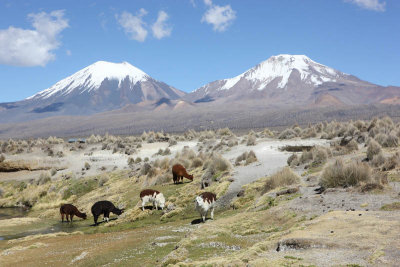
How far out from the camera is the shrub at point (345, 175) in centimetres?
1379

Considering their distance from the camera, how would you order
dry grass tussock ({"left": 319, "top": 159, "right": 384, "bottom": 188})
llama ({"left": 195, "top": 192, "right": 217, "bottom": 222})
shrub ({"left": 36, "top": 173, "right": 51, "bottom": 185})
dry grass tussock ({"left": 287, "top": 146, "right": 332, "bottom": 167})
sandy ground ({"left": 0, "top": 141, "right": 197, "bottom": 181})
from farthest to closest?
sandy ground ({"left": 0, "top": 141, "right": 197, "bottom": 181})
shrub ({"left": 36, "top": 173, "right": 51, "bottom": 185})
dry grass tussock ({"left": 287, "top": 146, "right": 332, "bottom": 167})
llama ({"left": 195, "top": 192, "right": 217, "bottom": 222})
dry grass tussock ({"left": 319, "top": 159, "right": 384, "bottom": 188})

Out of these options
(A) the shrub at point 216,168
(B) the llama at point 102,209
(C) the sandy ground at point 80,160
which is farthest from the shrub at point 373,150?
(C) the sandy ground at point 80,160

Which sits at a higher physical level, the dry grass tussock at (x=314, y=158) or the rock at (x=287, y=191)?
the dry grass tussock at (x=314, y=158)

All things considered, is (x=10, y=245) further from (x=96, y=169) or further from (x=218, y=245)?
(x=96, y=169)

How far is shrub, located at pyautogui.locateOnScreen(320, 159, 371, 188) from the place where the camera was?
1379cm

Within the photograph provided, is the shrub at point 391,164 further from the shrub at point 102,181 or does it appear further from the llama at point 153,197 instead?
the shrub at point 102,181

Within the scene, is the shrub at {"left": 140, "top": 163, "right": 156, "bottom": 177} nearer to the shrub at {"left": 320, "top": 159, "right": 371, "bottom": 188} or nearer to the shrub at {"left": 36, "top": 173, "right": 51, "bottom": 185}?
the shrub at {"left": 36, "top": 173, "right": 51, "bottom": 185}

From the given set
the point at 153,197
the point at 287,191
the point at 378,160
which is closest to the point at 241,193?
the point at 287,191

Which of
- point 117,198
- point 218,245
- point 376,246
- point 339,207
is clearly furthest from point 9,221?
point 376,246

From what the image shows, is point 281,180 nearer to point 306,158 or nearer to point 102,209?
point 306,158

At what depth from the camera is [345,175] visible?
565 inches

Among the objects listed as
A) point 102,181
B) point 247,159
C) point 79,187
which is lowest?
point 79,187

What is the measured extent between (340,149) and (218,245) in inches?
760

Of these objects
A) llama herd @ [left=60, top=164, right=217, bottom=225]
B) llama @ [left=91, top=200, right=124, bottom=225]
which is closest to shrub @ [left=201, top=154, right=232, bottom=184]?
llama herd @ [left=60, top=164, right=217, bottom=225]
